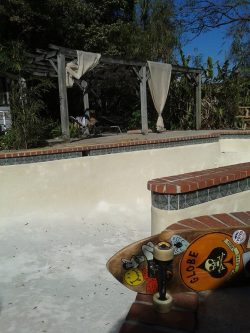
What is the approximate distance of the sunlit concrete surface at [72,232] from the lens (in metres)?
3.28

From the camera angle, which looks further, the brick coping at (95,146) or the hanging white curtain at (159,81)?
the hanging white curtain at (159,81)

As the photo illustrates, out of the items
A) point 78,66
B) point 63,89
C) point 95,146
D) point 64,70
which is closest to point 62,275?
point 95,146

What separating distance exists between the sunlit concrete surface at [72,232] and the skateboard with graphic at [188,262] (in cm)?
55

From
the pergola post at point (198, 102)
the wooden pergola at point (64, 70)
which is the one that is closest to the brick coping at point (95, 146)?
the wooden pergola at point (64, 70)

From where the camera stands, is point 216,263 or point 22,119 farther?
point 22,119

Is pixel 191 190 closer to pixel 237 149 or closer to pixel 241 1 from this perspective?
pixel 237 149

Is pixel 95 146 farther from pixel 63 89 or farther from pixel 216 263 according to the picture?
pixel 216 263

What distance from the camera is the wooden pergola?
30.8 ft

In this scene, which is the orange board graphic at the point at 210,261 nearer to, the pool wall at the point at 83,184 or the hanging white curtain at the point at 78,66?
the pool wall at the point at 83,184

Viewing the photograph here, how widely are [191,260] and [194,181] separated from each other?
0.71 meters

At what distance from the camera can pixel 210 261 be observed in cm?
289

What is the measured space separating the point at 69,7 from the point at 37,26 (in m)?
1.75

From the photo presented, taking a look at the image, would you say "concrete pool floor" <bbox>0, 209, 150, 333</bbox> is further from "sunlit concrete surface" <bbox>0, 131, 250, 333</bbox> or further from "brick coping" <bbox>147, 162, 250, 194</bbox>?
"brick coping" <bbox>147, 162, 250, 194</bbox>

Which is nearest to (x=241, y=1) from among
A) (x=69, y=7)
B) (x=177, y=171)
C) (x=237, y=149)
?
(x=69, y=7)
